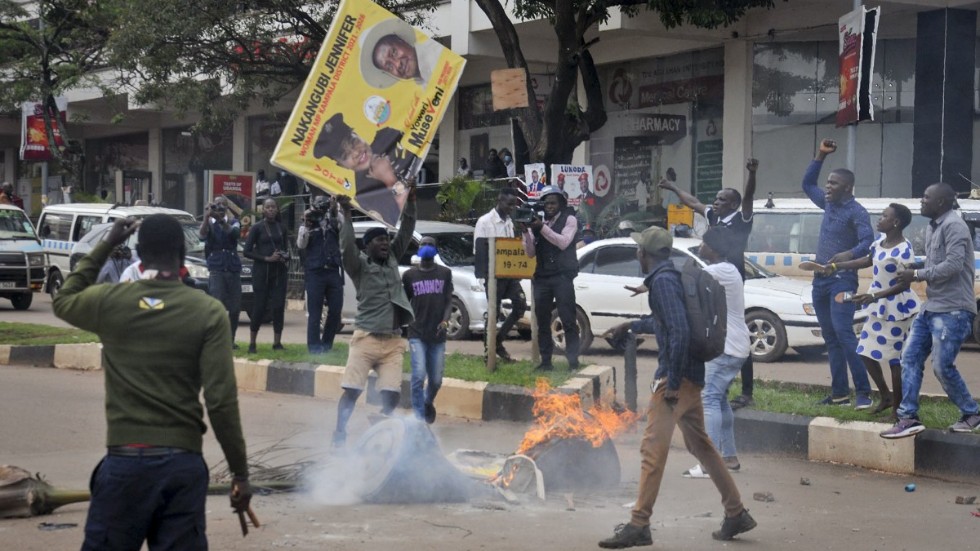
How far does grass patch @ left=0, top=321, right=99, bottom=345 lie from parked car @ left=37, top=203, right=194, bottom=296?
19.2 feet

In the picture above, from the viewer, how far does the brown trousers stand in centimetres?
623

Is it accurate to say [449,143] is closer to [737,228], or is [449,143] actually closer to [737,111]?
[737,111]

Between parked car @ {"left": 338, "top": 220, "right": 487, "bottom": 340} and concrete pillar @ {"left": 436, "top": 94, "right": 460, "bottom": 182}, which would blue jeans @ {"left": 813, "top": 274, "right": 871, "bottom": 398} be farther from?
concrete pillar @ {"left": 436, "top": 94, "right": 460, "bottom": 182}

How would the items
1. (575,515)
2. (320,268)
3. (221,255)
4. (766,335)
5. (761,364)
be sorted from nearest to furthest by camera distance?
(575,515)
(320,268)
(221,255)
(761,364)
(766,335)

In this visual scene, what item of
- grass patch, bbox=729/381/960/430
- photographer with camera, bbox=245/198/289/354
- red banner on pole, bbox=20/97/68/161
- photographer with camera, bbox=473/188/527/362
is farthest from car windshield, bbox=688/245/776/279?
red banner on pole, bbox=20/97/68/161

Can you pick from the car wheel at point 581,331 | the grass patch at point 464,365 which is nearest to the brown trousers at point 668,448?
the grass patch at point 464,365

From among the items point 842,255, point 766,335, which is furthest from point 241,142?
point 842,255

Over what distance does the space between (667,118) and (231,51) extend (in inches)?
347

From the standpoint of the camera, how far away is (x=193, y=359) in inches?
163

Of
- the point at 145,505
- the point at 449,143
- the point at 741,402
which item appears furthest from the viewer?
the point at 449,143

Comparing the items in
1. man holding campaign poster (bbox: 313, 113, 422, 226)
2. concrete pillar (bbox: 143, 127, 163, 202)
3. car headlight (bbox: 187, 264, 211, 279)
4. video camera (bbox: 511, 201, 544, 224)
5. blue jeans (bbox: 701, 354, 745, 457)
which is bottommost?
blue jeans (bbox: 701, 354, 745, 457)

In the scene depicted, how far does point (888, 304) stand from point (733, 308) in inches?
58.2

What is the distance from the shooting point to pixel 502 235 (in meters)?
12.3

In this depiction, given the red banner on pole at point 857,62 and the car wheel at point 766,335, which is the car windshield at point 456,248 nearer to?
the car wheel at point 766,335
